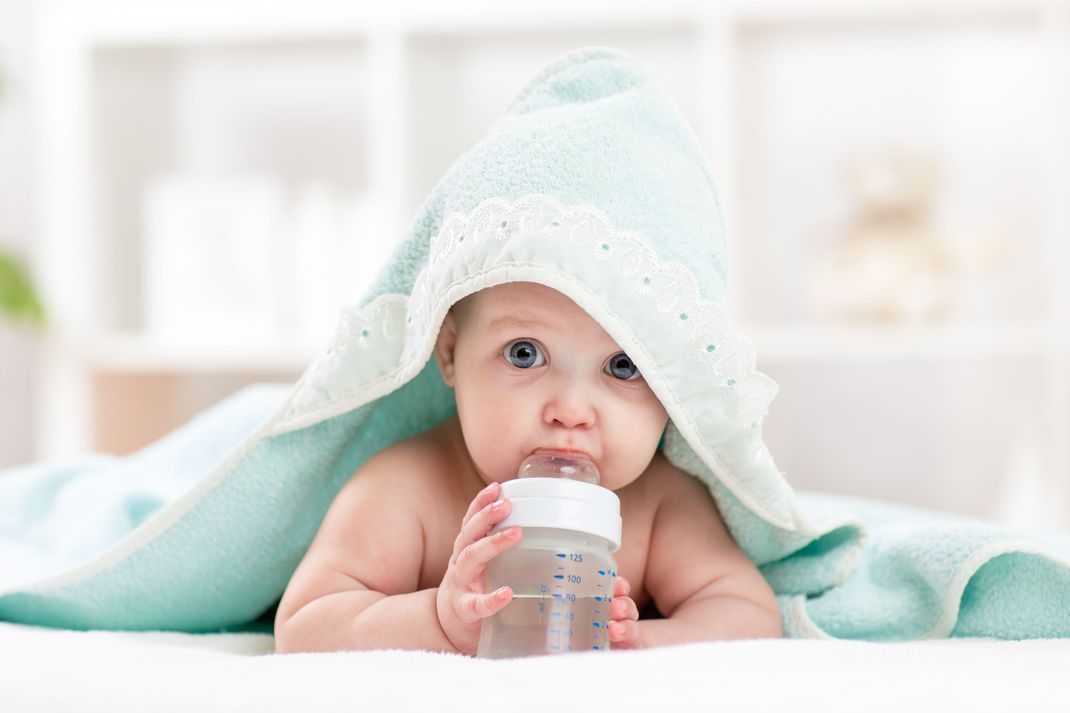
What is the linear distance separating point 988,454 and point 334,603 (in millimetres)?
2102

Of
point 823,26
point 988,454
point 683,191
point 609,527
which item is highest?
point 823,26

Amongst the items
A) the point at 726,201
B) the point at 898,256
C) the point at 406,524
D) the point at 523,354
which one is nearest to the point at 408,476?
the point at 406,524

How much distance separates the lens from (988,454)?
2.55 metres

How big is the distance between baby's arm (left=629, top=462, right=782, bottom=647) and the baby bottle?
0.42ft

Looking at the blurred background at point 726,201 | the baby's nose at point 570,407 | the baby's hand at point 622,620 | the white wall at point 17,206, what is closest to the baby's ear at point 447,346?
the baby's nose at point 570,407

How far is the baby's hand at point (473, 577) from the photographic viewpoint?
0.68 m

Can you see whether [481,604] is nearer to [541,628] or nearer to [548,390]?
[541,628]

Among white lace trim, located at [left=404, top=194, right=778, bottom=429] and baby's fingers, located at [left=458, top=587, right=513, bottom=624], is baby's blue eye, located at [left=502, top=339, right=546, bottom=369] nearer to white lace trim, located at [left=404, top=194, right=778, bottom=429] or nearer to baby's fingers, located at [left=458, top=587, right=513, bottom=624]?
white lace trim, located at [left=404, top=194, right=778, bottom=429]

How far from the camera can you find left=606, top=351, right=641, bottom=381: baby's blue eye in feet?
2.69

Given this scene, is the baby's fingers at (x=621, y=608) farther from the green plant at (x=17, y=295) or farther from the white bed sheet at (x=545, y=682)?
the green plant at (x=17, y=295)

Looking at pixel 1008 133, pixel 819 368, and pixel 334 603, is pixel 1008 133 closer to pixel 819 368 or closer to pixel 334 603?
pixel 819 368

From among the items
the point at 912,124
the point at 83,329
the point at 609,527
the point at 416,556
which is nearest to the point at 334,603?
the point at 416,556

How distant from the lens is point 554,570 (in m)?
0.70

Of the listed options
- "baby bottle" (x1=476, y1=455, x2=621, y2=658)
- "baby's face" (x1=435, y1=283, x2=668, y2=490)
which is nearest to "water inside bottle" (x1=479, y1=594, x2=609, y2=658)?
"baby bottle" (x1=476, y1=455, x2=621, y2=658)
